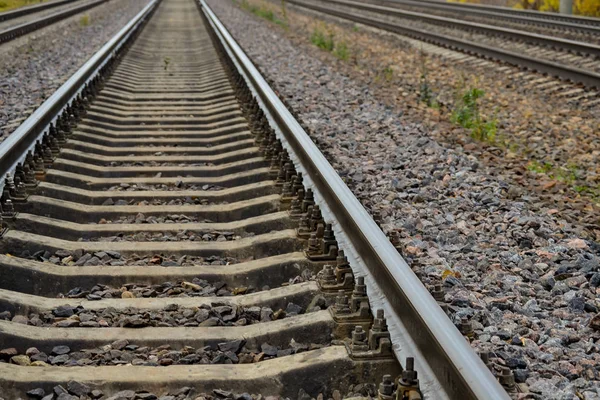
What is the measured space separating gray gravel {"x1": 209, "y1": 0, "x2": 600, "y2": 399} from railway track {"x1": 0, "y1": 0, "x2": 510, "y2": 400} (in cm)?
29

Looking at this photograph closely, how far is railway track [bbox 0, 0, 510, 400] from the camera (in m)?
3.06

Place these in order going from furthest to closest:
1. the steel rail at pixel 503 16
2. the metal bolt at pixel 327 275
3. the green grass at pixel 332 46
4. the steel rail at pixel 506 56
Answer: the steel rail at pixel 503 16 → the green grass at pixel 332 46 → the steel rail at pixel 506 56 → the metal bolt at pixel 327 275

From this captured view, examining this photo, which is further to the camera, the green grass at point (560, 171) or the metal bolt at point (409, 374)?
the green grass at point (560, 171)

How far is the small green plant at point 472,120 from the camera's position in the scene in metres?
8.16

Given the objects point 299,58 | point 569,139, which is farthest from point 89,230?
point 299,58

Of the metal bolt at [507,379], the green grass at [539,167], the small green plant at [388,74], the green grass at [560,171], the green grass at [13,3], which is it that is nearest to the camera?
the metal bolt at [507,379]

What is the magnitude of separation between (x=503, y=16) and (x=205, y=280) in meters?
18.6

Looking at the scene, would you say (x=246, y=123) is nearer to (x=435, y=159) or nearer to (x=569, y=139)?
(x=435, y=159)

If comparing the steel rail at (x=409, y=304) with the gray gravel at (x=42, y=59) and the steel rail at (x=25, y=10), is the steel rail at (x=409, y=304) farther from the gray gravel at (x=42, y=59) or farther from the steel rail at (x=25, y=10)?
the steel rail at (x=25, y=10)

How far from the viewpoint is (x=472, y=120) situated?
890cm

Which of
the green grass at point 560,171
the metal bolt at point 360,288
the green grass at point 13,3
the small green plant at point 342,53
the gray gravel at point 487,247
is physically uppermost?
the metal bolt at point 360,288

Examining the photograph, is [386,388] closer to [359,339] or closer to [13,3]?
[359,339]

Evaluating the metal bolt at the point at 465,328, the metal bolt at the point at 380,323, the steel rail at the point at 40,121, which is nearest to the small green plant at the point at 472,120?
the steel rail at the point at 40,121

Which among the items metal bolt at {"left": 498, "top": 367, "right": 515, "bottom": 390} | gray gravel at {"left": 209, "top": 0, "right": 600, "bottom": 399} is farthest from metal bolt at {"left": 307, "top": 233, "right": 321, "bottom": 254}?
metal bolt at {"left": 498, "top": 367, "right": 515, "bottom": 390}
